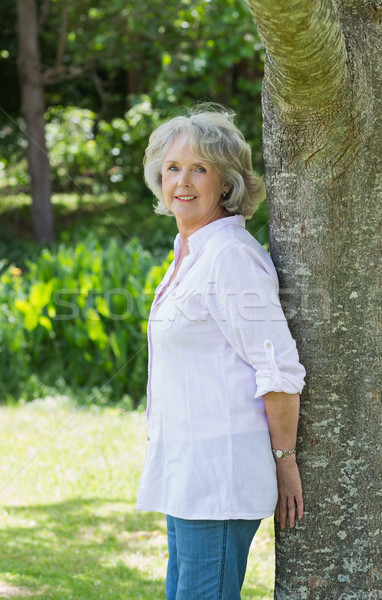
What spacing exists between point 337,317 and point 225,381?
434 millimetres

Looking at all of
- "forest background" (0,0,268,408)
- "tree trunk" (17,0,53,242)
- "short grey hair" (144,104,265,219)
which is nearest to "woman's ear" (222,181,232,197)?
"short grey hair" (144,104,265,219)

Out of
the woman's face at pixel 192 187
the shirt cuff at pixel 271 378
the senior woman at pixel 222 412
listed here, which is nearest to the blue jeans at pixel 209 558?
A: the senior woman at pixel 222 412

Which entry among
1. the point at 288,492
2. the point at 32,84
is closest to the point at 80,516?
the point at 288,492

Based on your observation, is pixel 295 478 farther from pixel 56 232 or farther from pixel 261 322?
pixel 56 232

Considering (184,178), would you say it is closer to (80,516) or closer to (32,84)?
(80,516)

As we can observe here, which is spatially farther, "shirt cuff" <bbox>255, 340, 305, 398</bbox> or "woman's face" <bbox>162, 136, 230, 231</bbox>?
"woman's face" <bbox>162, 136, 230, 231</bbox>

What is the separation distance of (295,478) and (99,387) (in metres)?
4.63

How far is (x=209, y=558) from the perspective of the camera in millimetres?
2092

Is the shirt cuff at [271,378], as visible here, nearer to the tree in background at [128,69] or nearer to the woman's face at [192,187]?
the woman's face at [192,187]

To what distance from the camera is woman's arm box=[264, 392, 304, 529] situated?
2.09m

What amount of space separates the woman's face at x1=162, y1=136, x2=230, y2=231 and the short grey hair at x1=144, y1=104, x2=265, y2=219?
0.09 feet

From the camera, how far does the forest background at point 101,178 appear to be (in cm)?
670

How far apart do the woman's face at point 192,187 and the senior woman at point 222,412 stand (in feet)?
0.56

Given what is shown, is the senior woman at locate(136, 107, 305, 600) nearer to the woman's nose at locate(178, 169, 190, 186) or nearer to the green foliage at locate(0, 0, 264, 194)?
the woman's nose at locate(178, 169, 190, 186)
